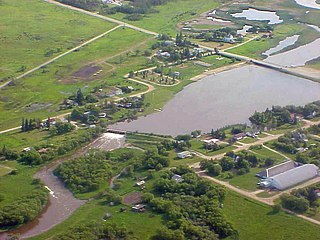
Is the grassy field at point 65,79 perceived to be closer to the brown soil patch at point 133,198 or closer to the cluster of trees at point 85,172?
the cluster of trees at point 85,172

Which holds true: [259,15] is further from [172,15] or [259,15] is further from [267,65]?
[267,65]

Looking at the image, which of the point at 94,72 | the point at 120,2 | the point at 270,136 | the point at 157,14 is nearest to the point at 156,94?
the point at 94,72

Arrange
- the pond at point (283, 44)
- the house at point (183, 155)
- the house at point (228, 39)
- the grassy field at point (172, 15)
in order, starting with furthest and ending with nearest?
the grassy field at point (172, 15) < the house at point (228, 39) < the pond at point (283, 44) < the house at point (183, 155)

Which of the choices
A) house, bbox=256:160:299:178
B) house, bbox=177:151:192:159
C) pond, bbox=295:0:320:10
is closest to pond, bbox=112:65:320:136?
house, bbox=177:151:192:159

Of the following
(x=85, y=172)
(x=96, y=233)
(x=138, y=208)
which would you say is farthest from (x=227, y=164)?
(x=96, y=233)

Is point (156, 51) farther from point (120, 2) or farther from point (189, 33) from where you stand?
point (120, 2)

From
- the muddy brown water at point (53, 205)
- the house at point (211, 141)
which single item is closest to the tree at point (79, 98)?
the muddy brown water at point (53, 205)
